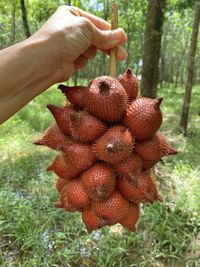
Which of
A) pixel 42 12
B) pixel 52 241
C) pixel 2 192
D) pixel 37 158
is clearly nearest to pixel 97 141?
pixel 52 241

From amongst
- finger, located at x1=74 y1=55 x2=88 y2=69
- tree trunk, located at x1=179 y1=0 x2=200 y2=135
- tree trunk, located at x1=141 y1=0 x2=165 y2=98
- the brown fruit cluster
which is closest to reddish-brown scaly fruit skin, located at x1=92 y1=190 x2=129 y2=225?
the brown fruit cluster

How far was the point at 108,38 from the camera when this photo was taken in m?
1.85

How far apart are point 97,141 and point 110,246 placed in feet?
10.4

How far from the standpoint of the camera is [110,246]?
14.2ft

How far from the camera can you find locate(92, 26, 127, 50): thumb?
6.02 feet

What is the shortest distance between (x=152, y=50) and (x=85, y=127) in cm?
373

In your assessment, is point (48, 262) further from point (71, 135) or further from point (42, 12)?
point (42, 12)

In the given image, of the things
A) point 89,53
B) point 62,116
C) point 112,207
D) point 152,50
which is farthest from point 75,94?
point 152,50

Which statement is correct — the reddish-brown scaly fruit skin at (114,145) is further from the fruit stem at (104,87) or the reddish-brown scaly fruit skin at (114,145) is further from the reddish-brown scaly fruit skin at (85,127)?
the fruit stem at (104,87)

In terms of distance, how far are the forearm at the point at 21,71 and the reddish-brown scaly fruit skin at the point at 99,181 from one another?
1.75 ft

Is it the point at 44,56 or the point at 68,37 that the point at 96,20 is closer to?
the point at 68,37

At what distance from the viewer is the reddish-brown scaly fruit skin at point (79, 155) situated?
1.44 metres

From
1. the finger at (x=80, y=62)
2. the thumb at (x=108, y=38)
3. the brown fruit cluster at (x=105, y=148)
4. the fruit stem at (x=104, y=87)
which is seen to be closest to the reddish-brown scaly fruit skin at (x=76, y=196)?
the brown fruit cluster at (x=105, y=148)

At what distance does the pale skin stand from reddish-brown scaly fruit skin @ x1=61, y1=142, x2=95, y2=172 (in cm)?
42
